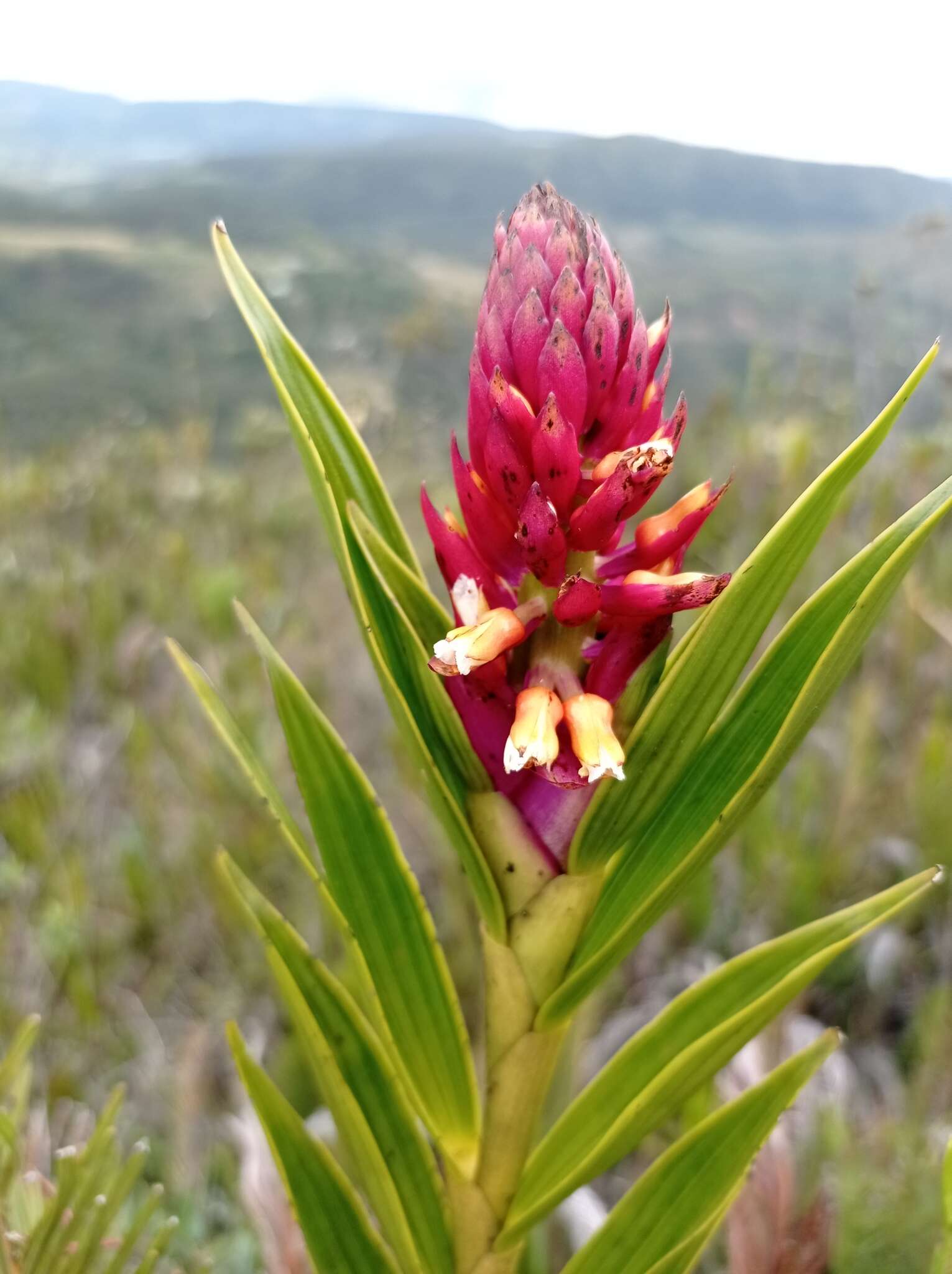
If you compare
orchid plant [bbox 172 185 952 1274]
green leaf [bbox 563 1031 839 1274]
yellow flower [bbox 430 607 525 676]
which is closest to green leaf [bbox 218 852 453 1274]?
orchid plant [bbox 172 185 952 1274]

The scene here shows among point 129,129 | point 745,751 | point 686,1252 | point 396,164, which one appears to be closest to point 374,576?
point 745,751

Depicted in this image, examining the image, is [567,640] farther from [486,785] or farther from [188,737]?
[188,737]

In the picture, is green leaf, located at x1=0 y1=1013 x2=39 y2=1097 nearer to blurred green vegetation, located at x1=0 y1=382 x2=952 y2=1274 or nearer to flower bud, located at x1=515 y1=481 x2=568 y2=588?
blurred green vegetation, located at x1=0 y1=382 x2=952 y2=1274

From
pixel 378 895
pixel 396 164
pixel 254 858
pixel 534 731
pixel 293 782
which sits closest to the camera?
pixel 534 731

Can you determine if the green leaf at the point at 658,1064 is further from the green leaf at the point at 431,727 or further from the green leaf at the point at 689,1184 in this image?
the green leaf at the point at 431,727

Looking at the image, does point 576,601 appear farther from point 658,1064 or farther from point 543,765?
point 658,1064

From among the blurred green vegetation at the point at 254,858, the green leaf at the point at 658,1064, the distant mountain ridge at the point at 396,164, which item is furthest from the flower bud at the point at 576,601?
the distant mountain ridge at the point at 396,164

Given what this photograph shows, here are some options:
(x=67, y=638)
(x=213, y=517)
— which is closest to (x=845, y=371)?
(x=213, y=517)
